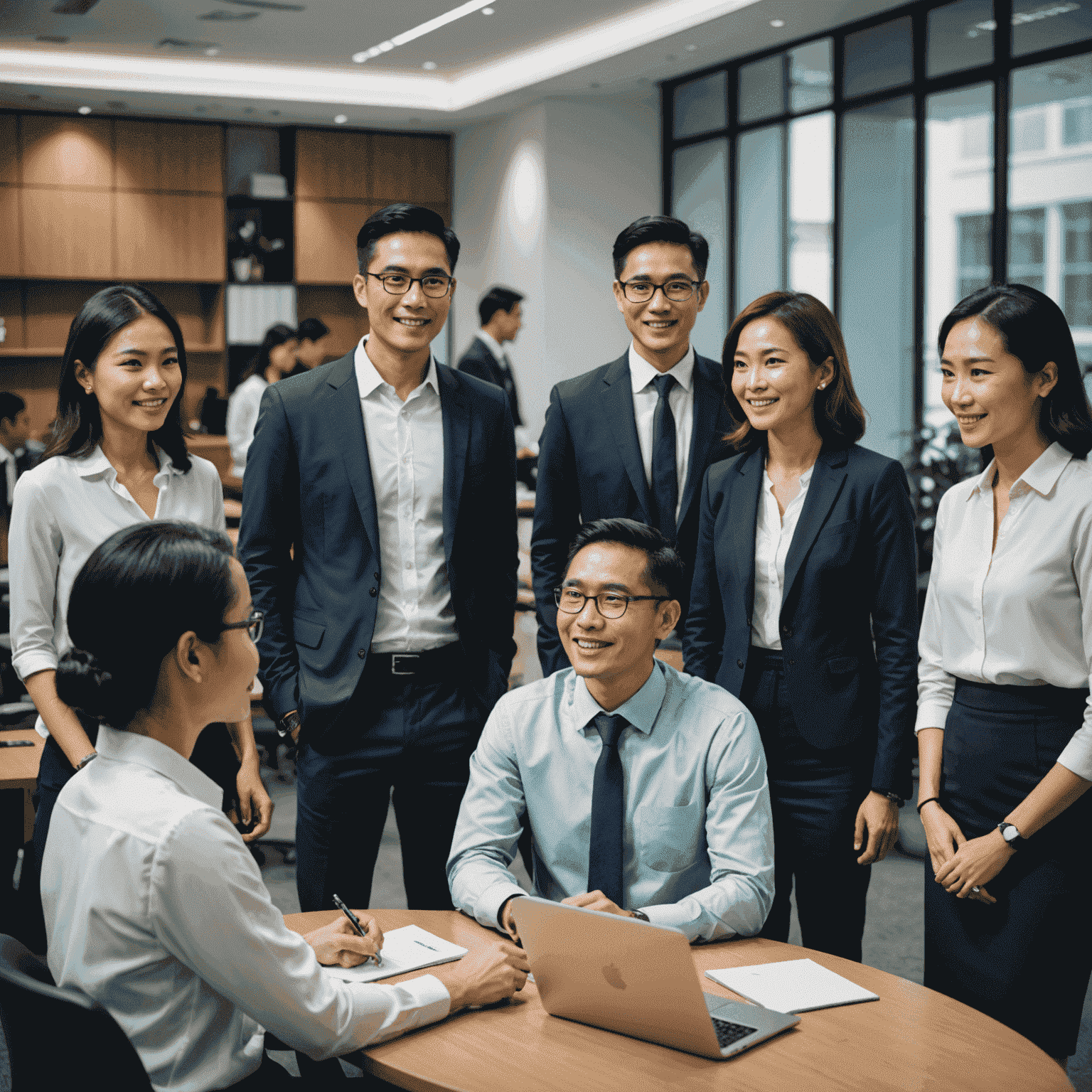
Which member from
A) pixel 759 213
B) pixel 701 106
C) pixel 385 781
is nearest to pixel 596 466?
pixel 385 781

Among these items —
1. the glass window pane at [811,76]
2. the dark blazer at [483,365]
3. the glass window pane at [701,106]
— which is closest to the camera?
the dark blazer at [483,365]

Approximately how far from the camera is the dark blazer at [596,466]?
266 cm

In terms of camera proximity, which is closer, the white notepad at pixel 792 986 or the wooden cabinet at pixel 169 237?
the white notepad at pixel 792 986

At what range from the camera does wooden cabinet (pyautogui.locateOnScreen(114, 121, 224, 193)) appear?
10.3 metres

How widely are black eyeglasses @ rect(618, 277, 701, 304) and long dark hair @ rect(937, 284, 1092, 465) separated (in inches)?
28.0

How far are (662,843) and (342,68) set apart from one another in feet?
29.0

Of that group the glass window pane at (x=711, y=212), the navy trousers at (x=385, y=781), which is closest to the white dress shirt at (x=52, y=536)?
the navy trousers at (x=385, y=781)

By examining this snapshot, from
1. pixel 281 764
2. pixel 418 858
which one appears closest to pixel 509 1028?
pixel 418 858

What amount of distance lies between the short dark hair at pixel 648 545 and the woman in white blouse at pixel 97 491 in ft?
2.45

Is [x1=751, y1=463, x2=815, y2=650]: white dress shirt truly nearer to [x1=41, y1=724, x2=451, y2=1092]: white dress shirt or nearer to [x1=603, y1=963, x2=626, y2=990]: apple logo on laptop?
[x1=603, y1=963, x2=626, y2=990]: apple logo on laptop

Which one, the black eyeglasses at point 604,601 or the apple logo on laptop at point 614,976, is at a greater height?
the black eyeglasses at point 604,601

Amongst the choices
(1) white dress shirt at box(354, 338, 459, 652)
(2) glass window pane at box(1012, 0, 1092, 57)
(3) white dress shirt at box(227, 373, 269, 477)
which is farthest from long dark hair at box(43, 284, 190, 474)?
(3) white dress shirt at box(227, 373, 269, 477)

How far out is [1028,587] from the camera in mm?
2043

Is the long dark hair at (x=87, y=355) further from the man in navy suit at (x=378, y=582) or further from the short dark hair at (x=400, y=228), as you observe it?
the short dark hair at (x=400, y=228)
